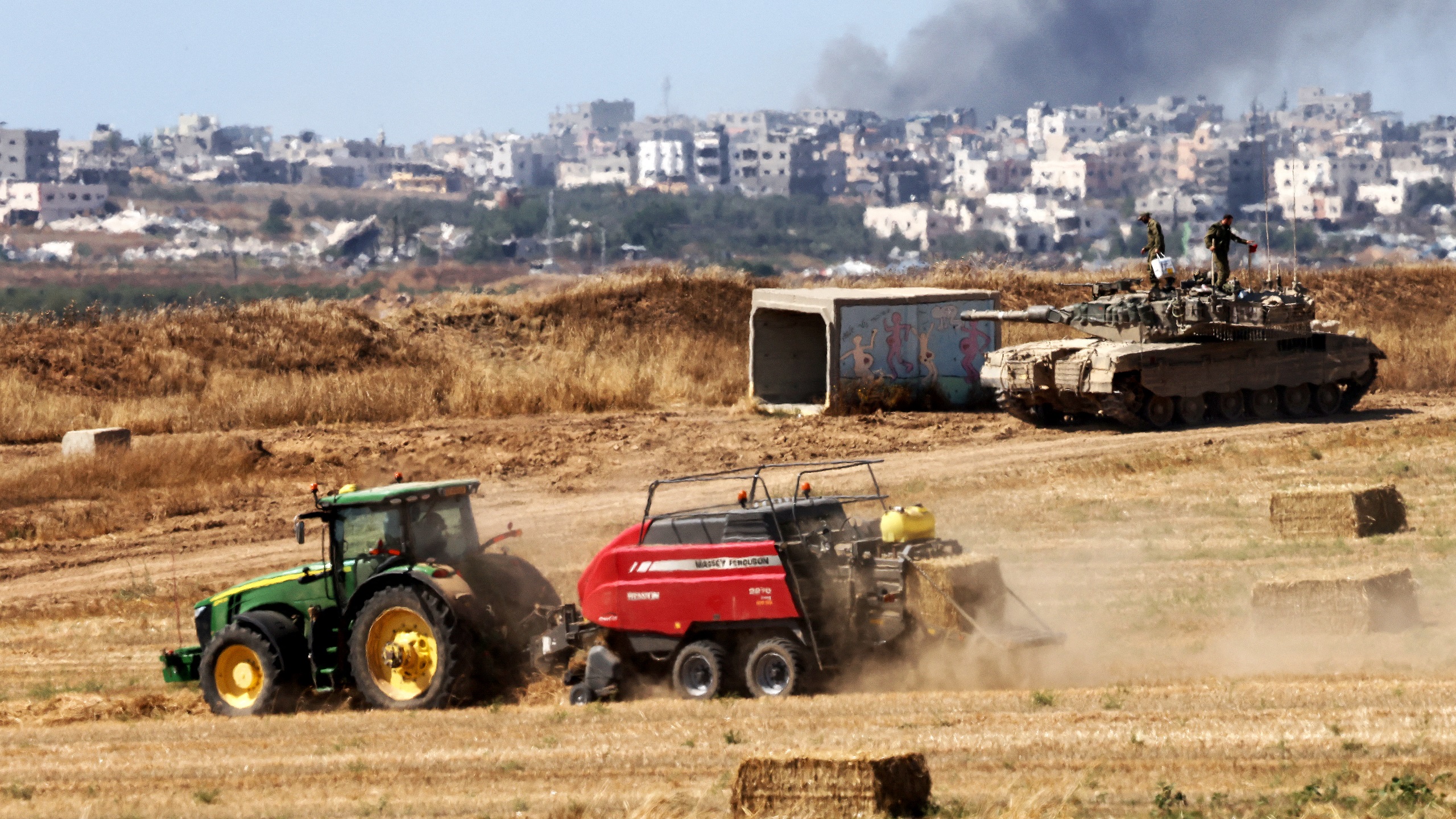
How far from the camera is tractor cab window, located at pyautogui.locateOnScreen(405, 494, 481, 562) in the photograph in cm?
1472

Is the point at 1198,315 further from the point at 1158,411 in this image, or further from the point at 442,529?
the point at 442,529

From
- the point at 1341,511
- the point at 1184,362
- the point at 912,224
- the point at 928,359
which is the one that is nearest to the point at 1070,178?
the point at 912,224

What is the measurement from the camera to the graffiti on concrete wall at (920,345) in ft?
111

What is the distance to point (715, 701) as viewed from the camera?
13.6 metres

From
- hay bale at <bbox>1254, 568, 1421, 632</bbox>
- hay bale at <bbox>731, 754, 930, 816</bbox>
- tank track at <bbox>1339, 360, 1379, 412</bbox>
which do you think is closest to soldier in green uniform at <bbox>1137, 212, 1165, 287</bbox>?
tank track at <bbox>1339, 360, 1379, 412</bbox>

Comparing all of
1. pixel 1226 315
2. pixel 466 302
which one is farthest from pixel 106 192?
pixel 1226 315

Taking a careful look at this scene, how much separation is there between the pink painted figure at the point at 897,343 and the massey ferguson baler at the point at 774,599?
19.8 meters

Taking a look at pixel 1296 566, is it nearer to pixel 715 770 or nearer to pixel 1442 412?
pixel 715 770

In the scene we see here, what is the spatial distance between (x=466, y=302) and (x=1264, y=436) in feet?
76.0

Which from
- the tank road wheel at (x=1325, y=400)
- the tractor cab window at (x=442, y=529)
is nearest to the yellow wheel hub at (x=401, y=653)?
the tractor cab window at (x=442, y=529)

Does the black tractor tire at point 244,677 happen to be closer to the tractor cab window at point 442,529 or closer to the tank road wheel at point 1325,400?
the tractor cab window at point 442,529

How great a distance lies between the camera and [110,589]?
22.0m

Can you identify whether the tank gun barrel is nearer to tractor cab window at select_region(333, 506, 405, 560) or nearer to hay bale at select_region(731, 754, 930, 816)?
tractor cab window at select_region(333, 506, 405, 560)

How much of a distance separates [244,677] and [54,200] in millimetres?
145803
